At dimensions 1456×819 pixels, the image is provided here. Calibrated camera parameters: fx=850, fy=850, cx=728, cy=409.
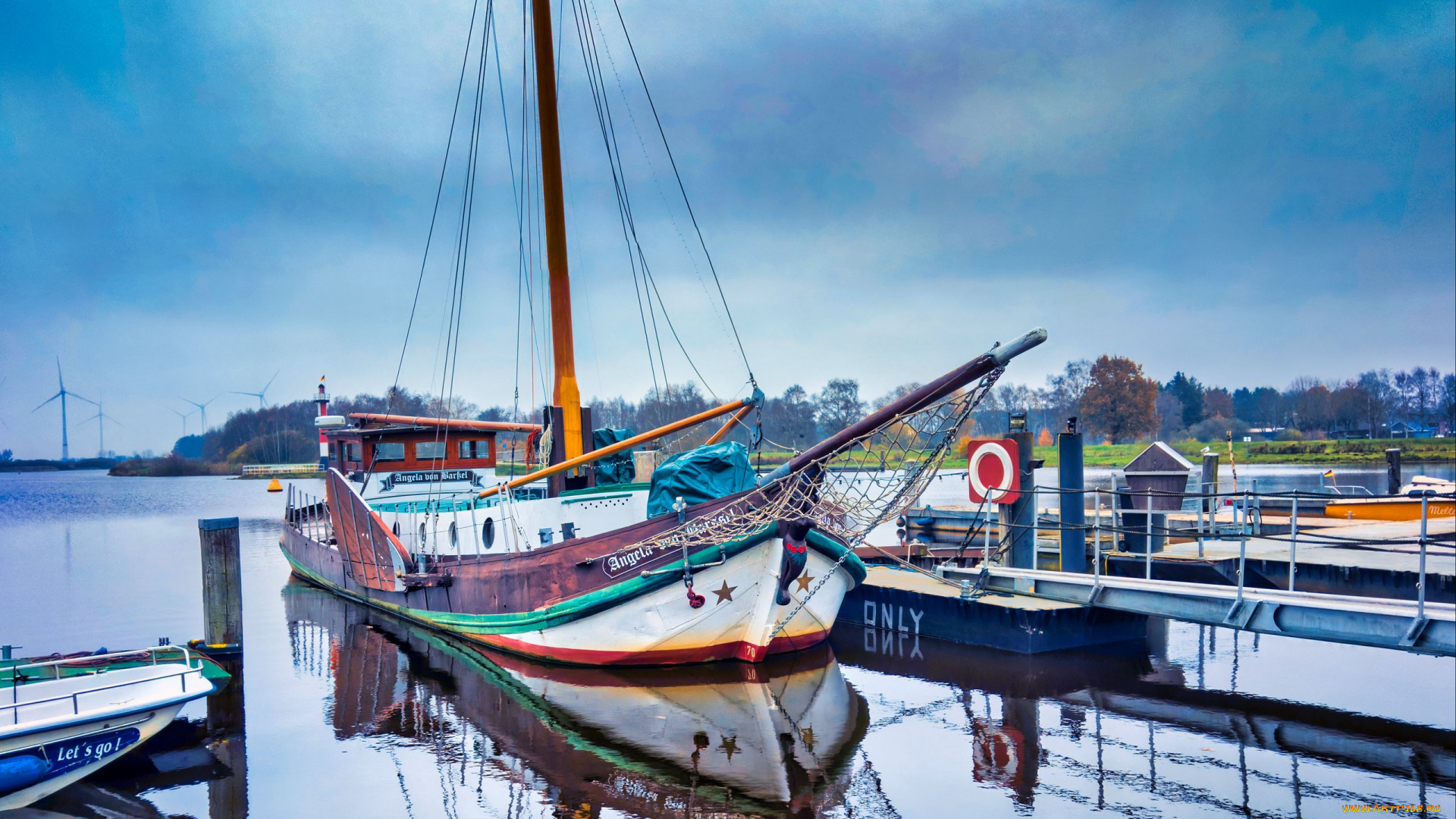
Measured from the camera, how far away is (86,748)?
356 inches

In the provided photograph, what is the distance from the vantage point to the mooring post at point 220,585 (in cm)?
1316

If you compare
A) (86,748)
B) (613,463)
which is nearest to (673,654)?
(613,463)

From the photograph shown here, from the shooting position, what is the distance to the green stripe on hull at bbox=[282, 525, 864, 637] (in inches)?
496

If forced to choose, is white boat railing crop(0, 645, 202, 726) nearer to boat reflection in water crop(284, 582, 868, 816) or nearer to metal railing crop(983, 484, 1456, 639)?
boat reflection in water crop(284, 582, 868, 816)

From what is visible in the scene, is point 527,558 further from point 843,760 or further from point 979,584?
point 979,584

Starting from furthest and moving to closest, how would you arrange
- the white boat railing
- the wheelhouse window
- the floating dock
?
the wheelhouse window < the floating dock < the white boat railing

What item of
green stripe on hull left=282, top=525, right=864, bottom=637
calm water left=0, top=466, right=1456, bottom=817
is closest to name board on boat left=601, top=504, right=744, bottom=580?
green stripe on hull left=282, top=525, right=864, bottom=637

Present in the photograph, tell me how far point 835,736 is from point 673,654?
3.35 metres

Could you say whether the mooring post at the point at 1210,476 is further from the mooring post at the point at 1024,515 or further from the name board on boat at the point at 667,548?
the name board on boat at the point at 667,548

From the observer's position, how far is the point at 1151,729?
1071cm

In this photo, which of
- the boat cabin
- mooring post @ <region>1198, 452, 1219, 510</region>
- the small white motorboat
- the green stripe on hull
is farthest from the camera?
the boat cabin

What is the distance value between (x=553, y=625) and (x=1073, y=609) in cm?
845

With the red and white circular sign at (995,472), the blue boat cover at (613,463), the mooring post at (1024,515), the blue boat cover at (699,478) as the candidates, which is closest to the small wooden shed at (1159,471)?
the mooring post at (1024,515)

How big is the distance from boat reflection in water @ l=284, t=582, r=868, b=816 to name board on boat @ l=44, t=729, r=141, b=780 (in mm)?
2854
